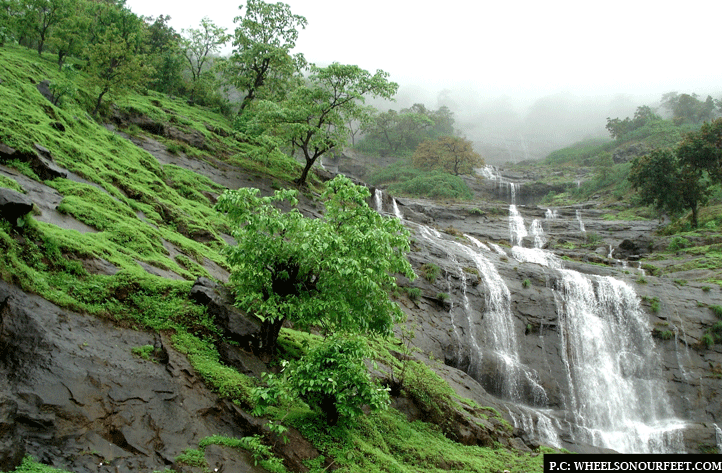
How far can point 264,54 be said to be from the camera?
3116cm

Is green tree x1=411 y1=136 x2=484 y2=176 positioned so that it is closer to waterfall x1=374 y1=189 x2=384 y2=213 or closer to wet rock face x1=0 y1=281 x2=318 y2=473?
waterfall x1=374 y1=189 x2=384 y2=213

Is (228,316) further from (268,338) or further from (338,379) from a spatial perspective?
(338,379)

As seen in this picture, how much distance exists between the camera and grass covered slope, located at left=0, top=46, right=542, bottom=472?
8.37 meters

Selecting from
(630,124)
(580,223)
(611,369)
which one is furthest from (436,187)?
(630,124)

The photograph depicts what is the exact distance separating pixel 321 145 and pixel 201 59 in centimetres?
1935

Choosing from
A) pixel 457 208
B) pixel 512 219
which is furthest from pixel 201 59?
pixel 512 219

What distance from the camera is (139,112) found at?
2544 cm

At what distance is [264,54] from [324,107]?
9.25m

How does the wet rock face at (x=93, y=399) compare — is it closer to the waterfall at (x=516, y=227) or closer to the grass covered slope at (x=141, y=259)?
the grass covered slope at (x=141, y=259)

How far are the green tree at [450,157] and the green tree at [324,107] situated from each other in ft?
106

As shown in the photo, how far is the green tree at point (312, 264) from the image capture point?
8875 mm

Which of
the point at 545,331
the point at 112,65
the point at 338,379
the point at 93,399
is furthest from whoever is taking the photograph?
the point at 545,331

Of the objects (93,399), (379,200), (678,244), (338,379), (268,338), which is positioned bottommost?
(93,399)

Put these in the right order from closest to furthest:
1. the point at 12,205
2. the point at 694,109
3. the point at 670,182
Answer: the point at 12,205 → the point at 670,182 → the point at 694,109
